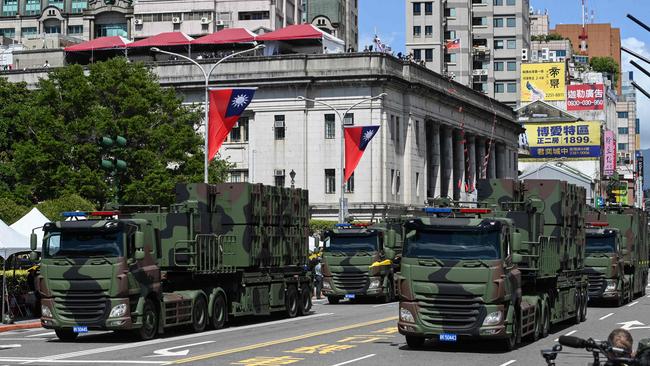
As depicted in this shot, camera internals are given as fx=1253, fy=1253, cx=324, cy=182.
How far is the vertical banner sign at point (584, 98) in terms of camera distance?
161 metres

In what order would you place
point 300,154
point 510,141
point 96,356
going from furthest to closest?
point 510,141
point 300,154
point 96,356

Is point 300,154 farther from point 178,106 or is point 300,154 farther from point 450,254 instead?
point 450,254

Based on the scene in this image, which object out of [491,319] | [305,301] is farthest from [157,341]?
[305,301]

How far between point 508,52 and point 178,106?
92735 millimetres

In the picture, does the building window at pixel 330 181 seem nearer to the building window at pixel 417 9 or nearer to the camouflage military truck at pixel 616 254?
the camouflage military truck at pixel 616 254

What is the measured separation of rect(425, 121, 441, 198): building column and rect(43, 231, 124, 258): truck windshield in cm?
6781

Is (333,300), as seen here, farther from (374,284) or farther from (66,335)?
(66,335)

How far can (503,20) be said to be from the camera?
6216 inches

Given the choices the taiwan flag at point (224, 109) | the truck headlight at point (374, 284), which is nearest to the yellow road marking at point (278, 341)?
the truck headlight at point (374, 284)

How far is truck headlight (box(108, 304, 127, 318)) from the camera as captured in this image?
27.6 m

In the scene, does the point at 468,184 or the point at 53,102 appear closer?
the point at 53,102

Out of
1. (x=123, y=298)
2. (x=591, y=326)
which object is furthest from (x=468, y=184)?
(x=123, y=298)

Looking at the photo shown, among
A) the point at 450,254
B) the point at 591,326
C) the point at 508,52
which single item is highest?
the point at 508,52

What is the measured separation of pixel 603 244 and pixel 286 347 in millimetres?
20800
